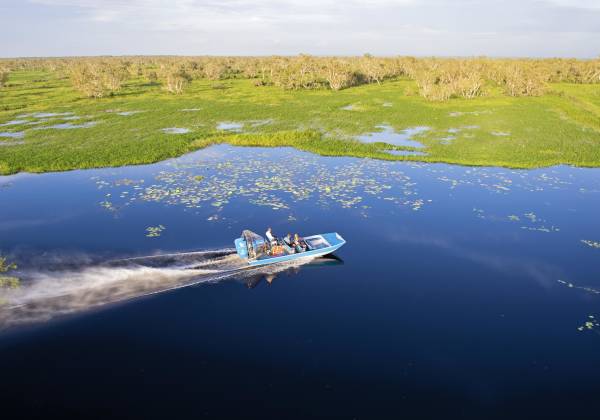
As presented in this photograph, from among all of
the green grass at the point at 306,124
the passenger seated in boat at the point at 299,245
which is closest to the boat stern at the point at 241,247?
the passenger seated in boat at the point at 299,245

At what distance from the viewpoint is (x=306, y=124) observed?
58906 millimetres

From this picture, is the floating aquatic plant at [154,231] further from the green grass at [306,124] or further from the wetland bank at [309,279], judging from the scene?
the green grass at [306,124]

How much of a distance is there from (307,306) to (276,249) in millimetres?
4381

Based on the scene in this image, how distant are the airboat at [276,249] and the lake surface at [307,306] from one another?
0.67 m

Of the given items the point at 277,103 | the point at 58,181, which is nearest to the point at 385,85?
the point at 277,103

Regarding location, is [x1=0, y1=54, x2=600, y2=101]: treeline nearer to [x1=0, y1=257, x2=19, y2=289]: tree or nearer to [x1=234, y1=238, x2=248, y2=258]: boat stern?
[x1=234, y1=238, x2=248, y2=258]: boat stern

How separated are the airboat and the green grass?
72.0 feet

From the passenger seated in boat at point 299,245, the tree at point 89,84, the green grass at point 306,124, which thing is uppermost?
the tree at point 89,84

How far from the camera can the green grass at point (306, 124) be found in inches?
1636

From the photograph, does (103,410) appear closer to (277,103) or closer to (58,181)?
(58,181)

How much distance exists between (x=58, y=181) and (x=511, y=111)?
65.8m

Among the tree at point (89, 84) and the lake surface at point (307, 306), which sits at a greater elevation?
the tree at point (89, 84)

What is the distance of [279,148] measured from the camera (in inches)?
1853

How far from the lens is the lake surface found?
13.7 meters
